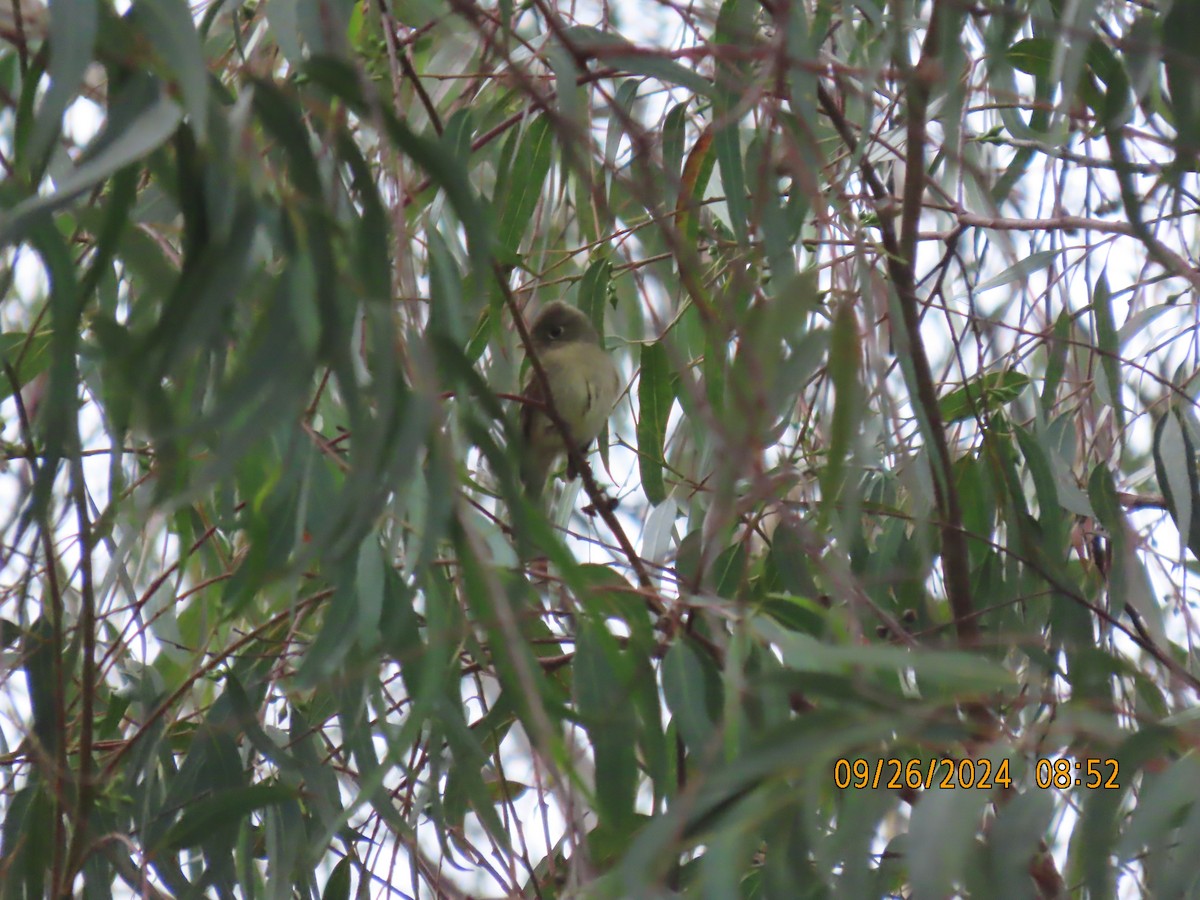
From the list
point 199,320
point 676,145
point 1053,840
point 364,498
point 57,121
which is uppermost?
point 676,145

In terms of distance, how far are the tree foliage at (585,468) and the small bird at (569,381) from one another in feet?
1.56

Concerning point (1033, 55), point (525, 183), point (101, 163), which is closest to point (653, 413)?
point (525, 183)

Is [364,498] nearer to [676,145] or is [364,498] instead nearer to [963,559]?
[963,559]

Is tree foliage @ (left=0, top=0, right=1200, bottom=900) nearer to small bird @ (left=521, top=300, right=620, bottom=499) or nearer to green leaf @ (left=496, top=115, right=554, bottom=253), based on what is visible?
green leaf @ (left=496, top=115, right=554, bottom=253)

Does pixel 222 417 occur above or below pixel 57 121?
below

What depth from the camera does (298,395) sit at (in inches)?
41.1

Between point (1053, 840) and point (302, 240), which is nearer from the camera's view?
point (302, 240)

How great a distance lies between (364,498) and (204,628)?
95 cm

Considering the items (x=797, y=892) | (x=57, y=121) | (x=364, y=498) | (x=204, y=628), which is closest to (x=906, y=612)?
(x=797, y=892)

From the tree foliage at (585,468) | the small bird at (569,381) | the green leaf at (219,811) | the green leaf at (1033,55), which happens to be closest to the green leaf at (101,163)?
the tree foliage at (585,468)
